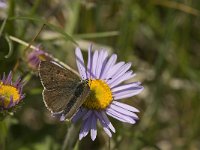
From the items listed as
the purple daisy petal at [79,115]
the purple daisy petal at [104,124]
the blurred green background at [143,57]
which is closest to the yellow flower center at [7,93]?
the purple daisy petal at [79,115]

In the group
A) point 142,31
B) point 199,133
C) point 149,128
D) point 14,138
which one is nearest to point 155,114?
point 149,128

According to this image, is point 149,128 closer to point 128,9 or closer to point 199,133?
point 199,133

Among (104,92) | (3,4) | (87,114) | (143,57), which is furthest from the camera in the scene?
(143,57)

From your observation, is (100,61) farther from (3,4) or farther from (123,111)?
(3,4)

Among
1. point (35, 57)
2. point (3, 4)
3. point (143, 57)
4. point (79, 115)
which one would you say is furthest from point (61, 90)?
point (143, 57)

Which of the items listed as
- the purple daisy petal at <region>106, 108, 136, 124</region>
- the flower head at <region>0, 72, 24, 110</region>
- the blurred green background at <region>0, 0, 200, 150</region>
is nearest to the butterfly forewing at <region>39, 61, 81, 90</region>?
the flower head at <region>0, 72, 24, 110</region>

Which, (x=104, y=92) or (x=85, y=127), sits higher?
(x=104, y=92)
